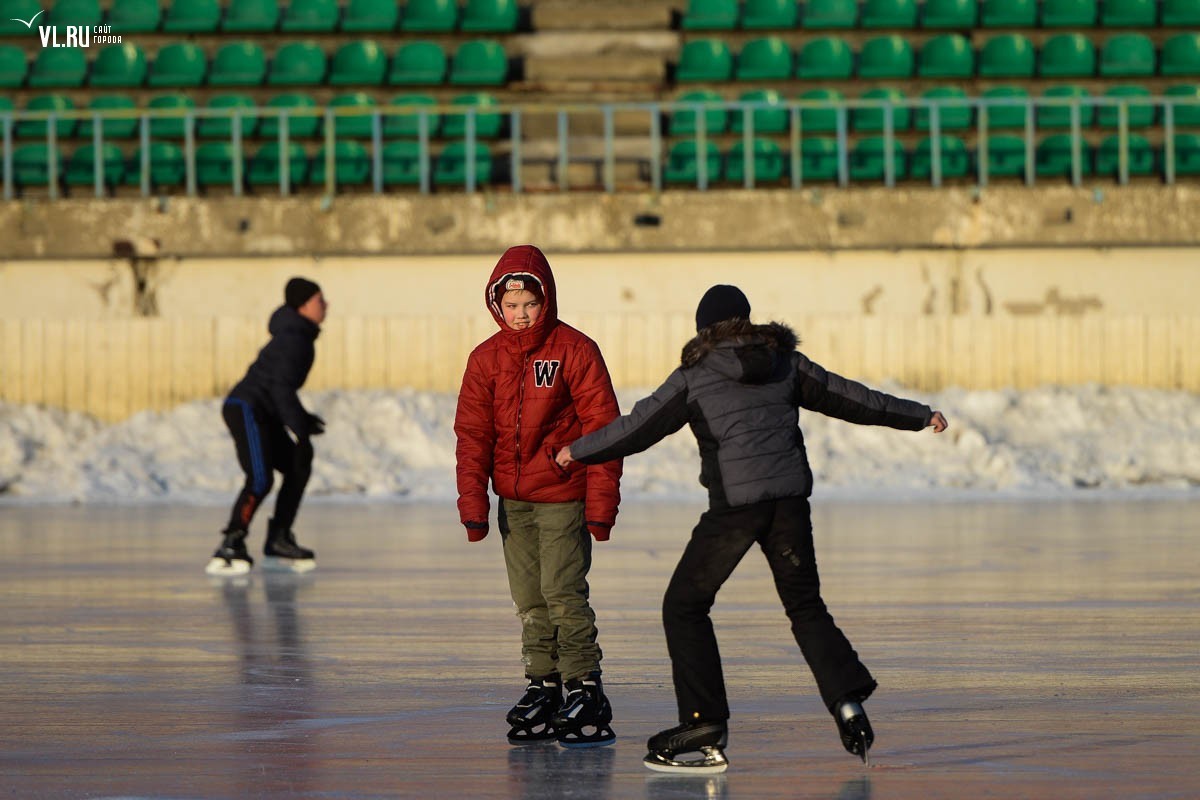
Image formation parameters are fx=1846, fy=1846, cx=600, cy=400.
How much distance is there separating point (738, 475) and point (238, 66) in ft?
75.8

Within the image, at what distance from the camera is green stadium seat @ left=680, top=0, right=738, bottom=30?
2852cm

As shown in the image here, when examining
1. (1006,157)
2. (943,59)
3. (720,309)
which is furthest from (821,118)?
(720,309)

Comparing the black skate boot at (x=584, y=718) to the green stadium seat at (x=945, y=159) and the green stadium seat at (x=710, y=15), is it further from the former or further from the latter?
the green stadium seat at (x=710, y=15)

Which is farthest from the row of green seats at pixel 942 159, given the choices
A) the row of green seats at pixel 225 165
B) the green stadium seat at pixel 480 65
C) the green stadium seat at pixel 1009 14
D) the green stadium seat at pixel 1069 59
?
the green stadium seat at pixel 1009 14

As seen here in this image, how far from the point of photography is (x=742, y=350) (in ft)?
20.2

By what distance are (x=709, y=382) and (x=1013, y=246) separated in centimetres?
1870

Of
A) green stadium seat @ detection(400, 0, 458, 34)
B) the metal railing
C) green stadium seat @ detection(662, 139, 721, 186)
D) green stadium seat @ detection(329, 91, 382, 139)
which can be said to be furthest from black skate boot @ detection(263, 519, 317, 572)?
green stadium seat @ detection(400, 0, 458, 34)

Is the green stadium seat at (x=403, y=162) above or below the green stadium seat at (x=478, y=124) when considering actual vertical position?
below

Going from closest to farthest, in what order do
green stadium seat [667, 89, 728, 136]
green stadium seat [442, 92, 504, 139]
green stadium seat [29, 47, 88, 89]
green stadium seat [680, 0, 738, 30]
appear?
green stadium seat [667, 89, 728, 136] < green stadium seat [442, 92, 504, 139] < green stadium seat [29, 47, 88, 89] < green stadium seat [680, 0, 738, 30]

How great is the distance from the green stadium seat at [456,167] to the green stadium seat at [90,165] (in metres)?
4.52

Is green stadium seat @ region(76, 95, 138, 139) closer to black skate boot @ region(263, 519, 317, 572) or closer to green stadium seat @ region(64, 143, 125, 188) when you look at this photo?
green stadium seat @ region(64, 143, 125, 188)

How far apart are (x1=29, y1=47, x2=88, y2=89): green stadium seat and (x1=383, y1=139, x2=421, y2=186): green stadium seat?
228 inches

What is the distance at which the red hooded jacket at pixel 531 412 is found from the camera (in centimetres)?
670

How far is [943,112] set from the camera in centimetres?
2616
